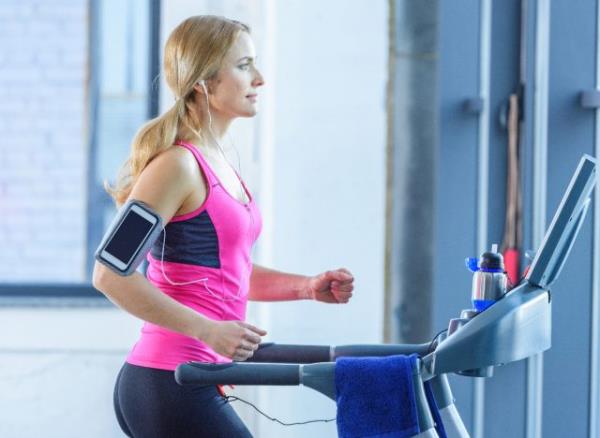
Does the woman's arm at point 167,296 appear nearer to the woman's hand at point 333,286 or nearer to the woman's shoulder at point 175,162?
the woman's shoulder at point 175,162

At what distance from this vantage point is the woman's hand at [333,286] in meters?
2.09

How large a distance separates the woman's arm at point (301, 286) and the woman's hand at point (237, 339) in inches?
16.7

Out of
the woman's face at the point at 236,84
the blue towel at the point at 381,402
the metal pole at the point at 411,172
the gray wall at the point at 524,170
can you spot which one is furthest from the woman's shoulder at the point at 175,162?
the metal pole at the point at 411,172

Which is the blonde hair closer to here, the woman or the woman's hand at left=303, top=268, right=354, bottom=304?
the woman

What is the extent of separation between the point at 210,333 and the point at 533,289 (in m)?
0.52

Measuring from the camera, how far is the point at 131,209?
1679 mm

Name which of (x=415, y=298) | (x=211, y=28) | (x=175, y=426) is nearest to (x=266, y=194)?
(x=415, y=298)

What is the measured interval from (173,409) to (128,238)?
1.19 feet

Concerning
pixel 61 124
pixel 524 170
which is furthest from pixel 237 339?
pixel 61 124

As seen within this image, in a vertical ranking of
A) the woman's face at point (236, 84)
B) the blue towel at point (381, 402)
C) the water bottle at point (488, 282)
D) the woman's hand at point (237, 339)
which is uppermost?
the woman's face at point (236, 84)

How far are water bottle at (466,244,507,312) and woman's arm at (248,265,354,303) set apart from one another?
0.52 metres

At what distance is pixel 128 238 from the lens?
5.48ft

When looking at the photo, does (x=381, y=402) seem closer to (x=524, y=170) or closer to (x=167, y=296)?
(x=167, y=296)

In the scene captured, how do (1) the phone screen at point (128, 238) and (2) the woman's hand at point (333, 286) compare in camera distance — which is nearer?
(1) the phone screen at point (128, 238)
